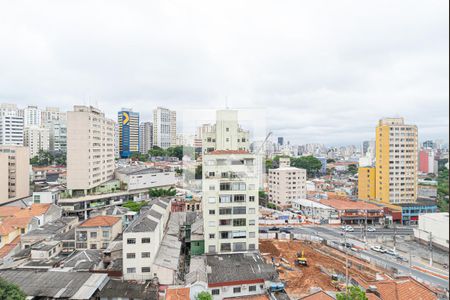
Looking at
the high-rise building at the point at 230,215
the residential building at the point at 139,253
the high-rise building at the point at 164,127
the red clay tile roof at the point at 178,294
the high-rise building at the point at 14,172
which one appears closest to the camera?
the red clay tile roof at the point at 178,294

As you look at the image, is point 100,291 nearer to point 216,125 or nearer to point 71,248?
point 71,248

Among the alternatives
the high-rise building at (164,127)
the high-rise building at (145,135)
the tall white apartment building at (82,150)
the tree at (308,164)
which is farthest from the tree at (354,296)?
the high-rise building at (145,135)

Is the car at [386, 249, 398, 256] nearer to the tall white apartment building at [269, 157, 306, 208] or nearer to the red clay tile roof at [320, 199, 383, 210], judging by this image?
the red clay tile roof at [320, 199, 383, 210]

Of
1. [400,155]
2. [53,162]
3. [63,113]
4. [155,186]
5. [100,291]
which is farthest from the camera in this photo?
[63,113]

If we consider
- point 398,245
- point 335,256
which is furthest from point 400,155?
point 335,256

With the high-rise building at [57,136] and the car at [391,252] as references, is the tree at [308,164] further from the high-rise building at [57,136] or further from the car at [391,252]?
the high-rise building at [57,136]

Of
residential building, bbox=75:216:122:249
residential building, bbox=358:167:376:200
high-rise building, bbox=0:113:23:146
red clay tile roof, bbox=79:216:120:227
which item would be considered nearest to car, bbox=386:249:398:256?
residential building, bbox=358:167:376:200
